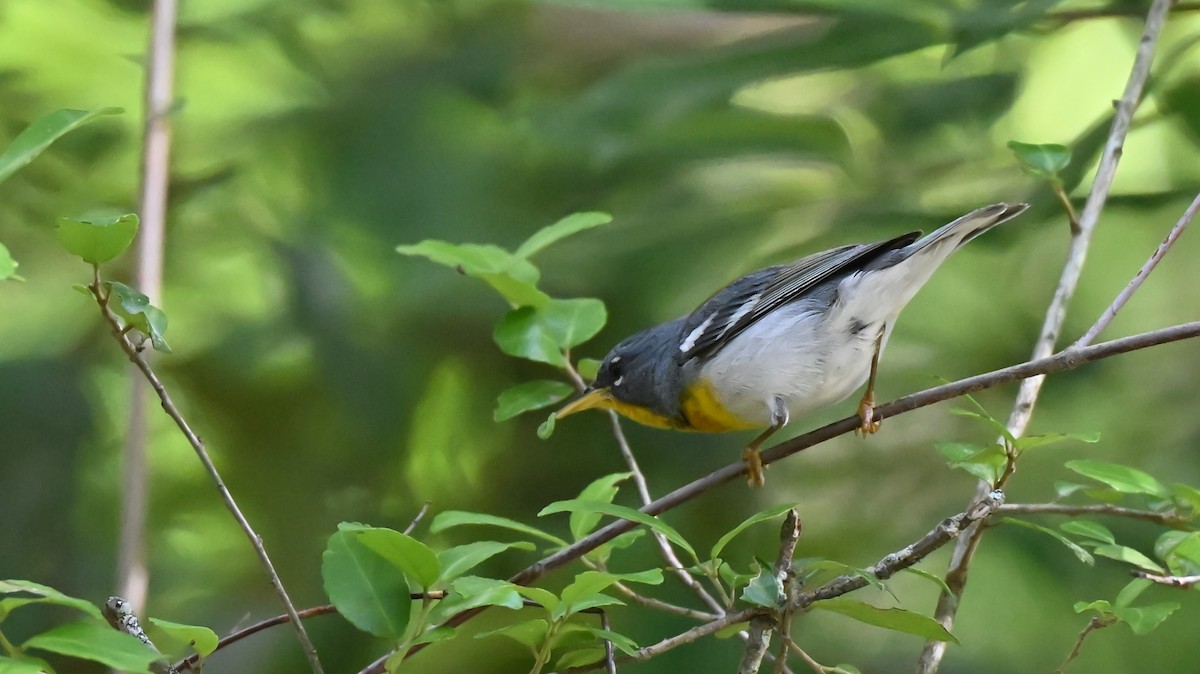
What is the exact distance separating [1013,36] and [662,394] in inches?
42.4

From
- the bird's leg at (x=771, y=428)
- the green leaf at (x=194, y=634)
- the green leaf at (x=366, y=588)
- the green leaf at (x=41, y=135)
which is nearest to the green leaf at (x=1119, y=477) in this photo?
the bird's leg at (x=771, y=428)

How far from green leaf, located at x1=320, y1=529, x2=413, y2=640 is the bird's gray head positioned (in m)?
0.68

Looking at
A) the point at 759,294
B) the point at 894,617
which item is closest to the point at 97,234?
the point at 894,617

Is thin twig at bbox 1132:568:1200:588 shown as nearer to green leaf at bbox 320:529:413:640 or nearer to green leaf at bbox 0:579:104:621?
green leaf at bbox 320:529:413:640

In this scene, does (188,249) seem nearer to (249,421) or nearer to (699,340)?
(249,421)

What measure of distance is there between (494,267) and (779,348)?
0.42 metres

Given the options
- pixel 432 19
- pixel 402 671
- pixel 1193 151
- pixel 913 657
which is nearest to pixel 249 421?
pixel 402 671

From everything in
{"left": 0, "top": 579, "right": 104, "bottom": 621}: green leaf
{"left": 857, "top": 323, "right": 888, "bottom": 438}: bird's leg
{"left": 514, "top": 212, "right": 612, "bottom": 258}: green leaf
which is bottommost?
{"left": 857, "top": 323, "right": 888, "bottom": 438}: bird's leg

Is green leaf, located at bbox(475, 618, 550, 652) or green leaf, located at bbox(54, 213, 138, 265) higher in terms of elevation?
green leaf, located at bbox(54, 213, 138, 265)

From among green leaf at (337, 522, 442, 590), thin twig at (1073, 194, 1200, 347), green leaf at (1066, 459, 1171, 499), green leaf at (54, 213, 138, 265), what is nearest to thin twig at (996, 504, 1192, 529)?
green leaf at (1066, 459, 1171, 499)

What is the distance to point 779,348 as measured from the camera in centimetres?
135

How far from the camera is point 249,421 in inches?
83.4

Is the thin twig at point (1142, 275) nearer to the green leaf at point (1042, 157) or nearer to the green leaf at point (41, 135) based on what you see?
the green leaf at point (1042, 157)

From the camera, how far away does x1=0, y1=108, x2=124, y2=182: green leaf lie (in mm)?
775
